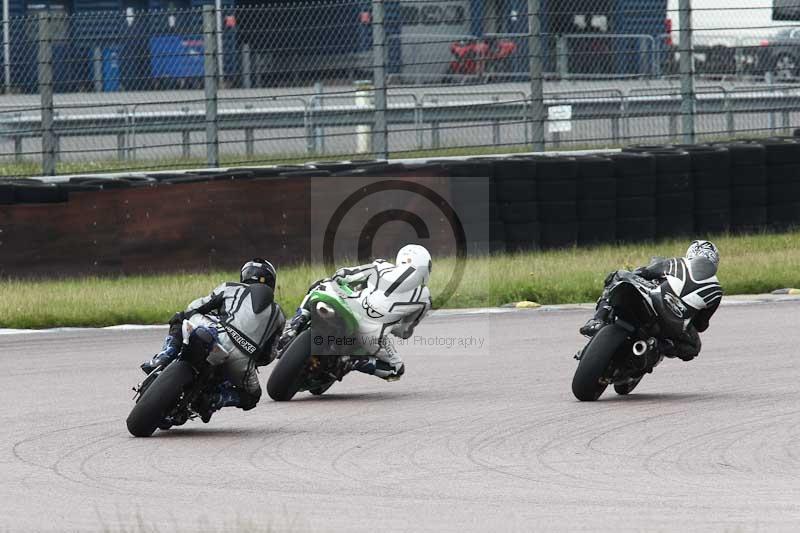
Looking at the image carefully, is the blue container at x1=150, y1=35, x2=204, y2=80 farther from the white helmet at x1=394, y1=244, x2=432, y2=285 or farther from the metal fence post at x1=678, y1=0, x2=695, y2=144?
the white helmet at x1=394, y1=244, x2=432, y2=285

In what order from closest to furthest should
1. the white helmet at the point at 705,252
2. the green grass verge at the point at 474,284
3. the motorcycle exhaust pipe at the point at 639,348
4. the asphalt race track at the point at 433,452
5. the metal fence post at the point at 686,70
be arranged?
the asphalt race track at the point at 433,452, the motorcycle exhaust pipe at the point at 639,348, the white helmet at the point at 705,252, the green grass verge at the point at 474,284, the metal fence post at the point at 686,70

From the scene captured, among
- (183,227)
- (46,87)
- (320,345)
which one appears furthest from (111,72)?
(320,345)

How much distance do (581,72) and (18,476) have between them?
1171 centimetres

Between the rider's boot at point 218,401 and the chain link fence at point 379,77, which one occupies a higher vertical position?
the chain link fence at point 379,77

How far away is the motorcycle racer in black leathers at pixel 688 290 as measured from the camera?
9516mm

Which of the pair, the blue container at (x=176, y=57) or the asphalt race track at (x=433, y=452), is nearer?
the asphalt race track at (x=433, y=452)

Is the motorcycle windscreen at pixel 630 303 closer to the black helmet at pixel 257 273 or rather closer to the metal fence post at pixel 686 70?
the black helmet at pixel 257 273

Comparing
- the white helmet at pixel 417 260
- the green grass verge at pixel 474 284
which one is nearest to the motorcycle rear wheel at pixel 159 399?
the white helmet at pixel 417 260

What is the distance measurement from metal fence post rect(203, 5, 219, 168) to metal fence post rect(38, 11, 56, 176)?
156cm

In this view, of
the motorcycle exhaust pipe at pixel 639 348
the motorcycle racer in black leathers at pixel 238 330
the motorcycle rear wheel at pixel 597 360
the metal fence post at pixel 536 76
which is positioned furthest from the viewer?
the metal fence post at pixel 536 76

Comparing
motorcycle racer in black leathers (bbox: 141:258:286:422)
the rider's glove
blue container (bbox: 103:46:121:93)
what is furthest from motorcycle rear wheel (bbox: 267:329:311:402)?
blue container (bbox: 103:46:121:93)

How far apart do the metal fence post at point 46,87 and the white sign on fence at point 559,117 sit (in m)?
5.29

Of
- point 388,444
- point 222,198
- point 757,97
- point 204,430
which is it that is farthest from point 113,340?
point 757,97

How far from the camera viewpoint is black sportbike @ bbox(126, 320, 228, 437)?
26.8ft
